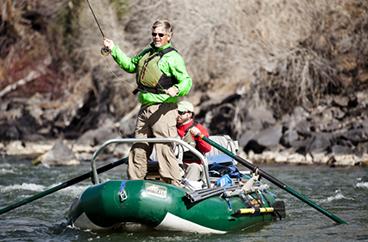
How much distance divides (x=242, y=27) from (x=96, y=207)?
14413mm

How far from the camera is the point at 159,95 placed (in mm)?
8984

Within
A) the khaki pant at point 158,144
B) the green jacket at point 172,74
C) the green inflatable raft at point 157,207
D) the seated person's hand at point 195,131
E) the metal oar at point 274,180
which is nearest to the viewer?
the green inflatable raft at point 157,207

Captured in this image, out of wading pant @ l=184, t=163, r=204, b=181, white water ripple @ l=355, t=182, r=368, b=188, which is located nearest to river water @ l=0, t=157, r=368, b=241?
white water ripple @ l=355, t=182, r=368, b=188

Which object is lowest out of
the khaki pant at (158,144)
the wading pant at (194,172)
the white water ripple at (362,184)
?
the white water ripple at (362,184)

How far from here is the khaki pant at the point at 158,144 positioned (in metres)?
9.02

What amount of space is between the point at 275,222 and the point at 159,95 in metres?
2.38

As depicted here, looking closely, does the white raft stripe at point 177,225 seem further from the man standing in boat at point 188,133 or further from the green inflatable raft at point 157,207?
the man standing in boat at point 188,133

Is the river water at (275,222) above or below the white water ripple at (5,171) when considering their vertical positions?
above

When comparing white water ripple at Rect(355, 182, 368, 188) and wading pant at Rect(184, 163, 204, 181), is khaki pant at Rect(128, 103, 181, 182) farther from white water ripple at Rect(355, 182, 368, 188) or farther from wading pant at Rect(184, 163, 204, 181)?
white water ripple at Rect(355, 182, 368, 188)

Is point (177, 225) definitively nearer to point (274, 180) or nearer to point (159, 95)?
point (159, 95)

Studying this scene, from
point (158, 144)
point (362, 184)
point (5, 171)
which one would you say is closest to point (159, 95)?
point (158, 144)

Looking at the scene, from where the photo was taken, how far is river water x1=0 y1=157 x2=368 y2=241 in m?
9.03

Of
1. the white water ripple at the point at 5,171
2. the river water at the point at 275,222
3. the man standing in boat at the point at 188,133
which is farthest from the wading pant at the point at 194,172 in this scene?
the white water ripple at the point at 5,171

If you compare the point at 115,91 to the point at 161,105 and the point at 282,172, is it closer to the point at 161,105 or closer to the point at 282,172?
the point at 282,172
